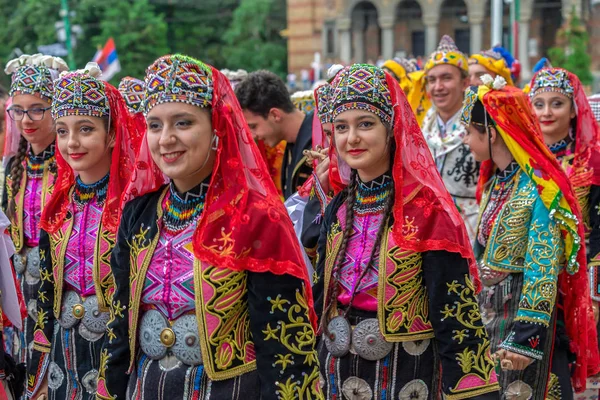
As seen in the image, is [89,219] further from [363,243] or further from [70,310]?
[363,243]

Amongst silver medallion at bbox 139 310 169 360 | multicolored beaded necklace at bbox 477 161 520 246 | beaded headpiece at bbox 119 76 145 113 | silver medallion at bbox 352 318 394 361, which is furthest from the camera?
beaded headpiece at bbox 119 76 145 113

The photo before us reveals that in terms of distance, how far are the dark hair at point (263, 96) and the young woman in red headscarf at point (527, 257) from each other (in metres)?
1.65

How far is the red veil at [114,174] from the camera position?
4.05 metres

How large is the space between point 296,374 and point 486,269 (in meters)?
2.05

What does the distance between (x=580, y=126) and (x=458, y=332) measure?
Answer: 9.02ft

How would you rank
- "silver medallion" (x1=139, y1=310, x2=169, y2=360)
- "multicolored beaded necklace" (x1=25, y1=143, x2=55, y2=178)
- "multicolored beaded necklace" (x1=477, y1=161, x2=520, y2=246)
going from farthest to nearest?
"multicolored beaded necklace" (x1=25, y1=143, x2=55, y2=178) → "multicolored beaded necklace" (x1=477, y1=161, x2=520, y2=246) → "silver medallion" (x1=139, y1=310, x2=169, y2=360)

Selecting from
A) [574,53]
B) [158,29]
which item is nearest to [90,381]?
[574,53]

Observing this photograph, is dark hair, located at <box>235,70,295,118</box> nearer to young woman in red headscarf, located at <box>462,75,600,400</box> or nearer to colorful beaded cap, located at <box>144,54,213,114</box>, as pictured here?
young woman in red headscarf, located at <box>462,75,600,400</box>

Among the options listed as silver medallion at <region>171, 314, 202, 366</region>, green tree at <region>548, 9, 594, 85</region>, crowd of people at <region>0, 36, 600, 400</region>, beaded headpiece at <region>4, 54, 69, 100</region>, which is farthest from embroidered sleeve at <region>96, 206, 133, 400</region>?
green tree at <region>548, 9, 594, 85</region>

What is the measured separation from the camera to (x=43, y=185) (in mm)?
5027

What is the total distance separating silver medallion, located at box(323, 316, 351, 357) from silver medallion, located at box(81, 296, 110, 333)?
1.08 m

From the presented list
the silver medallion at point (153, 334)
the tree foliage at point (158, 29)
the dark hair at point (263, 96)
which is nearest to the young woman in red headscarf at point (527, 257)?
the dark hair at point (263, 96)

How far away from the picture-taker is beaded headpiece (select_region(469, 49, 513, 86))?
7812 millimetres

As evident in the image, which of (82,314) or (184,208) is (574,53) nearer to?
(82,314)
